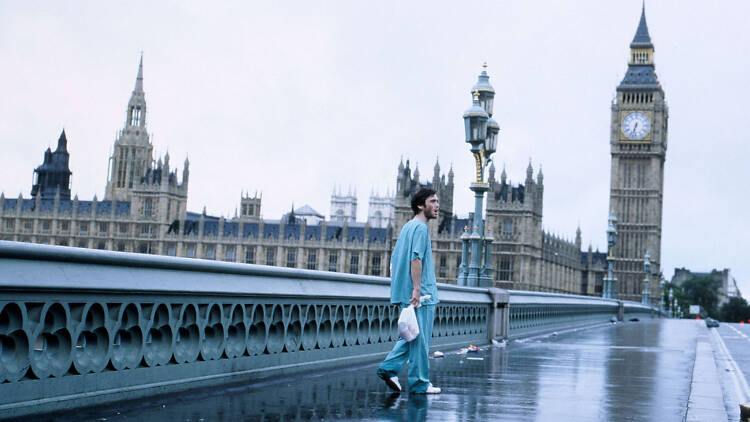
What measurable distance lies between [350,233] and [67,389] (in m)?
100

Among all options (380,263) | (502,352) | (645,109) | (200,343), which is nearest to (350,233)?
(380,263)

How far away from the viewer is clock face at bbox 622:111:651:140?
120500mm

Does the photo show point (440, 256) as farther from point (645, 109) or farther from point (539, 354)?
point (539, 354)

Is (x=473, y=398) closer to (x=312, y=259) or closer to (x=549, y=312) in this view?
(x=549, y=312)

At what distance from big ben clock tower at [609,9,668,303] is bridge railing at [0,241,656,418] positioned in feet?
374

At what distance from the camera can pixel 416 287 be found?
7680 mm

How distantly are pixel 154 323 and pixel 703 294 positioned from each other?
15788 cm

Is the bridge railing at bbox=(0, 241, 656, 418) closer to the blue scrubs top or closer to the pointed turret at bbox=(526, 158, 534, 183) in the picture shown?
the blue scrubs top

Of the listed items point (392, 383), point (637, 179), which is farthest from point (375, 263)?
point (392, 383)

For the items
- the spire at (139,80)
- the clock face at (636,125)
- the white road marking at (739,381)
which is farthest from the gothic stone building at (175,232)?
the white road marking at (739,381)

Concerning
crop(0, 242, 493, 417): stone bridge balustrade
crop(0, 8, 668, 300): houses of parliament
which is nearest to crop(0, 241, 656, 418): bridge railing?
crop(0, 242, 493, 417): stone bridge balustrade

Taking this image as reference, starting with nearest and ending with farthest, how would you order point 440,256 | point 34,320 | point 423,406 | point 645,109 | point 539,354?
point 34,320
point 423,406
point 539,354
point 440,256
point 645,109

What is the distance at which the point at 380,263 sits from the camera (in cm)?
10225

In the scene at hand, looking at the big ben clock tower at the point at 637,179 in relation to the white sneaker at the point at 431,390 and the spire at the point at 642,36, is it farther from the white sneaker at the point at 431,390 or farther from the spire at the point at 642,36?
the white sneaker at the point at 431,390
